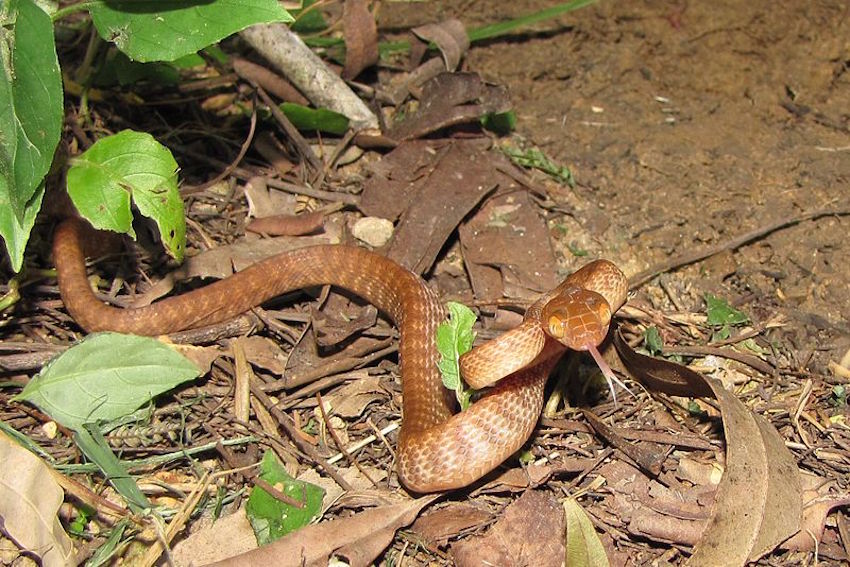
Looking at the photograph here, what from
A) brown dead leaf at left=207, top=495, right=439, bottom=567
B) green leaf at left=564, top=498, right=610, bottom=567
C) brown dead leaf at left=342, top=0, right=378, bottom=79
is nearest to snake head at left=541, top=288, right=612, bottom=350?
green leaf at left=564, top=498, right=610, bottom=567

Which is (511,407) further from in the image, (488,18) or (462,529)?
(488,18)

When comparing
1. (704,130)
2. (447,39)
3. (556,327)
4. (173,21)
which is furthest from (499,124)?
(173,21)

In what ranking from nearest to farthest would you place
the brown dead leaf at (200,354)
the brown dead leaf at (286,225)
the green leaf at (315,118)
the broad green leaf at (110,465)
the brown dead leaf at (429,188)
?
the broad green leaf at (110,465), the brown dead leaf at (200,354), the brown dead leaf at (429,188), the brown dead leaf at (286,225), the green leaf at (315,118)

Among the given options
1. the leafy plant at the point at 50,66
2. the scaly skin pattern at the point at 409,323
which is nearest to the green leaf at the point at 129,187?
the leafy plant at the point at 50,66

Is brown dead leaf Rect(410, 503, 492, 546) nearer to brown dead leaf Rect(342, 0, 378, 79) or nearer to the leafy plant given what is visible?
the leafy plant

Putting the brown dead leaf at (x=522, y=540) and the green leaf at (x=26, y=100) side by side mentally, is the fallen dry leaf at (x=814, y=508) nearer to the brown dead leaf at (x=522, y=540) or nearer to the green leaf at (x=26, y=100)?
the brown dead leaf at (x=522, y=540)

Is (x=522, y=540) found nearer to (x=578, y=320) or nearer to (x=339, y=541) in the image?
(x=339, y=541)
